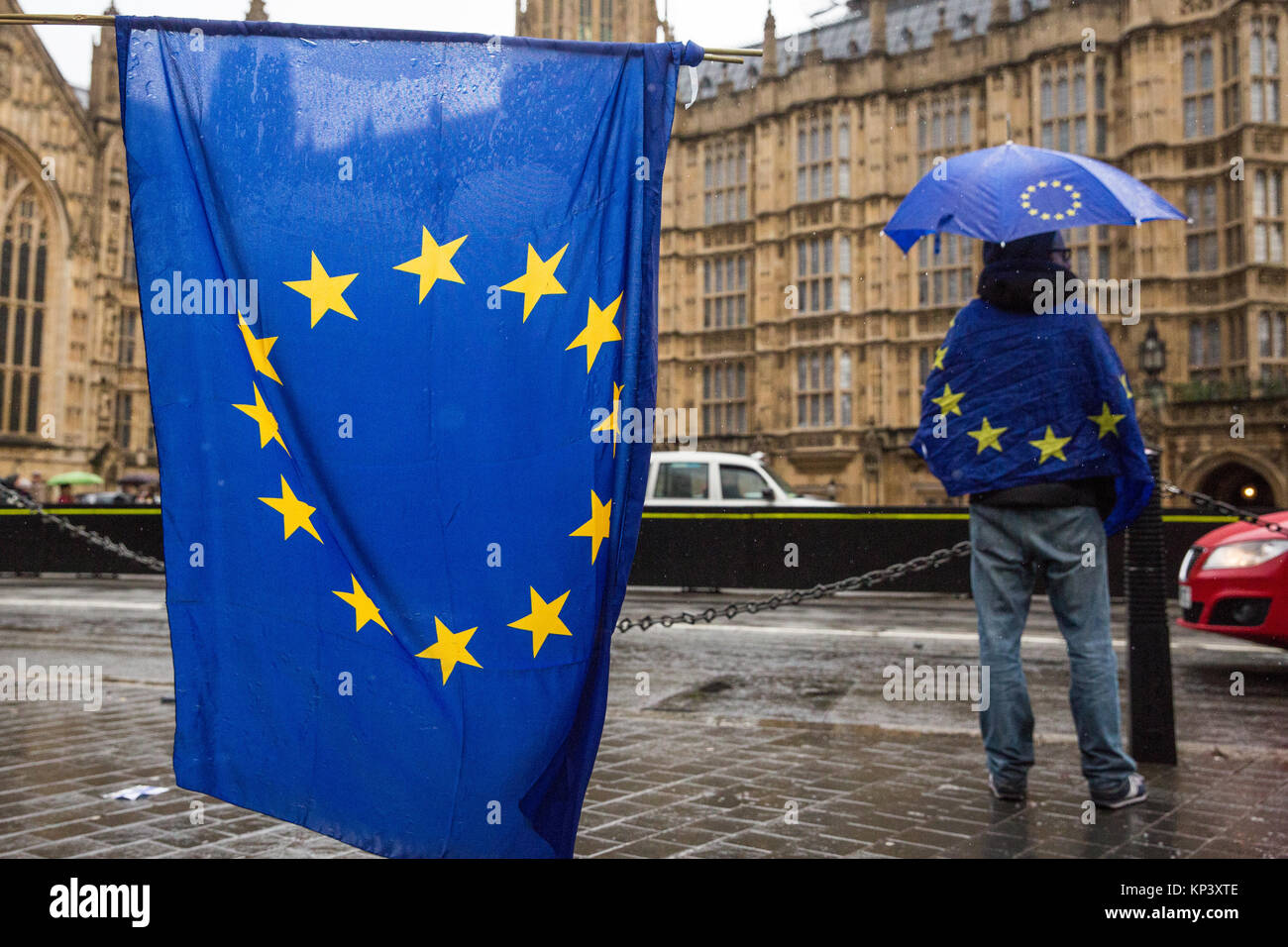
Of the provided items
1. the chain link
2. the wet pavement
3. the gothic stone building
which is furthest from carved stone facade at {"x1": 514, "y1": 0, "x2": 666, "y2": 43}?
the chain link

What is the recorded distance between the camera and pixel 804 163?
32000 millimetres

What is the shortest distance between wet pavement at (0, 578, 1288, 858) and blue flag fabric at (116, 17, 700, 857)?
938 mm

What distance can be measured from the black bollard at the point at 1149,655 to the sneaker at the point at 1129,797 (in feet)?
2.38

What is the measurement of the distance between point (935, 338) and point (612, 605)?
28967 mm

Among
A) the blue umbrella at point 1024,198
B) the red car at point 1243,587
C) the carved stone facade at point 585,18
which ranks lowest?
the red car at point 1243,587

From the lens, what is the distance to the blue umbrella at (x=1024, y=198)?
141 inches

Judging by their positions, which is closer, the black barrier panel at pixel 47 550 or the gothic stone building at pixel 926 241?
the black barrier panel at pixel 47 550

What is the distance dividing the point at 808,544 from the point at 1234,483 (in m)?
18.0

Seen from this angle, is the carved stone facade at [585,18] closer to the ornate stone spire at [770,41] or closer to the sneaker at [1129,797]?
the ornate stone spire at [770,41]

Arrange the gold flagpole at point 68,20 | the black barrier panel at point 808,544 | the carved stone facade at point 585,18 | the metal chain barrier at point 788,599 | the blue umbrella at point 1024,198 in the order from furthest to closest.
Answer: the carved stone facade at point 585,18 → the black barrier panel at point 808,544 → the metal chain barrier at point 788,599 → the blue umbrella at point 1024,198 → the gold flagpole at point 68,20

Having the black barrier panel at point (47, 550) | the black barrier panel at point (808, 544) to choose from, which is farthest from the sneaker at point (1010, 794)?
the black barrier panel at point (47, 550)

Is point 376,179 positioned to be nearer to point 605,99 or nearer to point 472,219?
point 472,219
